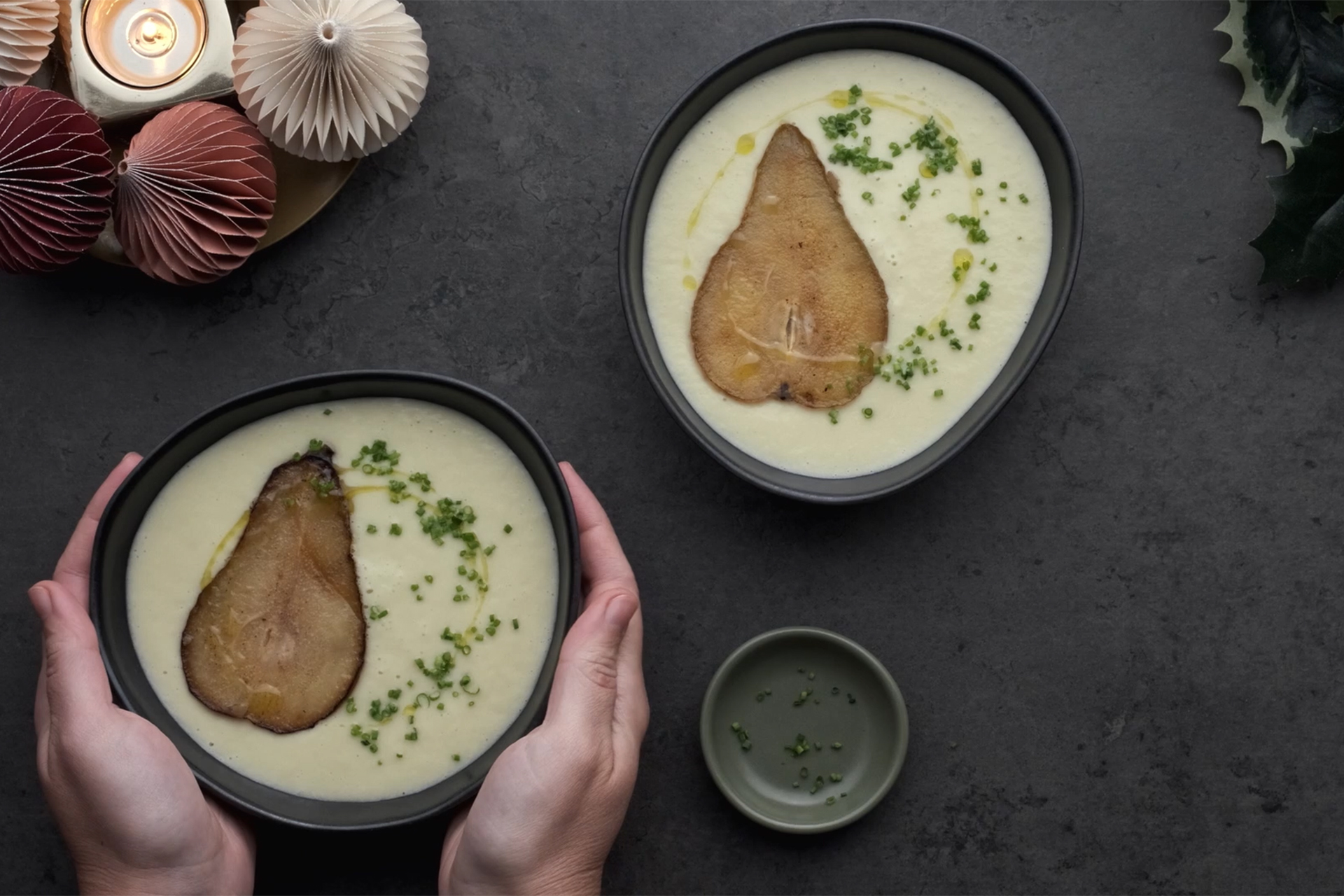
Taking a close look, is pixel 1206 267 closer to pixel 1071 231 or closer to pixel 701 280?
pixel 1071 231

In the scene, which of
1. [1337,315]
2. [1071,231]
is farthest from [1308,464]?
[1071,231]

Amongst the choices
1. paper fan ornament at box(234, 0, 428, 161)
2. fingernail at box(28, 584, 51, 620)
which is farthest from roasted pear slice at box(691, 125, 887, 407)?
fingernail at box(28, 584, 51, 620)

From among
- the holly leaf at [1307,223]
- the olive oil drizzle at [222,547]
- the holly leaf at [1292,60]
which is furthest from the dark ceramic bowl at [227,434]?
the holly leaf at [1292,60]

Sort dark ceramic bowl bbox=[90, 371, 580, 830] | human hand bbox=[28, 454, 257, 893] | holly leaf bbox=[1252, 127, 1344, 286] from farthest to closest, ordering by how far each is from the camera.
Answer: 1. holly leaf bbox=[1252, 127, 1344, 286]
2. dark ceramic bowl bbox=[90, 371, 580, 830]
3. human hand bbox=[28, 454, 257, 893]

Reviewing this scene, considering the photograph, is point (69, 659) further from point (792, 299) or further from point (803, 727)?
point (792, 299)

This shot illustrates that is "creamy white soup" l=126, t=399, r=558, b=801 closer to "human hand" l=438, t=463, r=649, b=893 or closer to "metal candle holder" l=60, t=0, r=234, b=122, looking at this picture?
"human hand" l=438, t=463, r=649, b=893

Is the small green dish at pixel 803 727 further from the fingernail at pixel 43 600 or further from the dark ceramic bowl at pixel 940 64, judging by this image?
the fingernail at pixel 43 600
